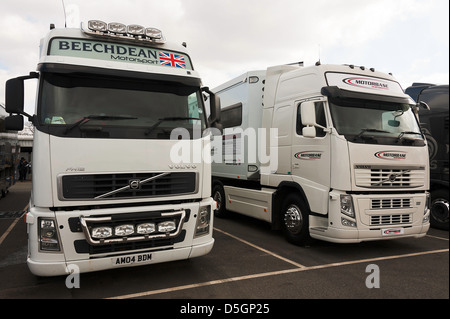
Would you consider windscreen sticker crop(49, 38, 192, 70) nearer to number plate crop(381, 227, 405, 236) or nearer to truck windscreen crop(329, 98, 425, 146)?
truck windscreen crop(329, 98, 425, 146)

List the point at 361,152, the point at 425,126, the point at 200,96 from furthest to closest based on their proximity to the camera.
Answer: the point at 425,126 < the point at 361,152 < the point at 200,96

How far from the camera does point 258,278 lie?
4.55 meters

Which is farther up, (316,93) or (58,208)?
(316,93)

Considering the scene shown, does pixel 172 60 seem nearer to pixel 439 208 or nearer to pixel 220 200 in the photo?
pixel 220 200

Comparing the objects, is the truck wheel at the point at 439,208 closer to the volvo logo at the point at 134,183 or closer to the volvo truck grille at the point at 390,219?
the volvo truck grille at the point at 390,219

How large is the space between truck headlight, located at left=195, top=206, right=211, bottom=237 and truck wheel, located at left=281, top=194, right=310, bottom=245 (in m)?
2.23

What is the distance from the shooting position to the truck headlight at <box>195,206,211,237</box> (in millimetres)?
4446

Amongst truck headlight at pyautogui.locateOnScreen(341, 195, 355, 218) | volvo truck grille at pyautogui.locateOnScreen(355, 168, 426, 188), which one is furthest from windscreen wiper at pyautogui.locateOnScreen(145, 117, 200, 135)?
volvo truck grille at pyautogui.locateOnScreen(355, 168, 426, 188)

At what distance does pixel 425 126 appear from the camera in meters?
8.33

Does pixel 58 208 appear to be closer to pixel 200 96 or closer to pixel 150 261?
pixel 150 261

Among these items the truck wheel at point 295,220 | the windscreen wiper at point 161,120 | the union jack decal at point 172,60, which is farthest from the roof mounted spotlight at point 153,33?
the truck wheel at point 295,220

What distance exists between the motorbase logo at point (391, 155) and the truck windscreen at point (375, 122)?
0.18 metres

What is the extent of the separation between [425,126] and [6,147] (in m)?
14.3
